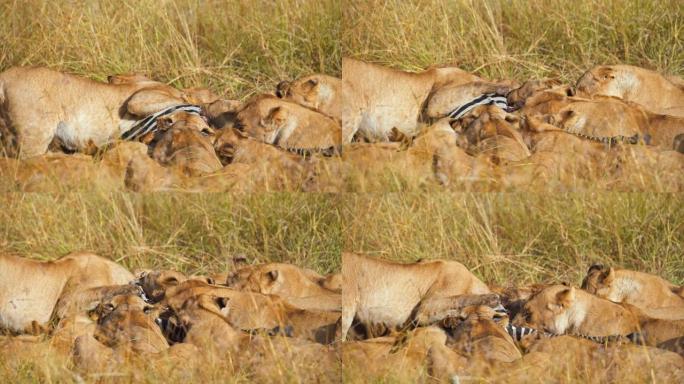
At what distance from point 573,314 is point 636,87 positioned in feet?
3.69

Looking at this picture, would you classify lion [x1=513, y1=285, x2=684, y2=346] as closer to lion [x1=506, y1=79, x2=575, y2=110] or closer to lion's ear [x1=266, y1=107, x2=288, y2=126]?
lion [x1=506, y1=79, x2=575, y2=110]

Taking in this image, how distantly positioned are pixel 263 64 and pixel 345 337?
135 cm

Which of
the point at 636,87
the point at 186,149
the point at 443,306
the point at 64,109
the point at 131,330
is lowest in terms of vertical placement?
the point at 443,306

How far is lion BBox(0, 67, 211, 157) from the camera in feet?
25.5

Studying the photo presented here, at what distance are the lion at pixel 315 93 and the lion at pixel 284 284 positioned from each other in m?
0.69

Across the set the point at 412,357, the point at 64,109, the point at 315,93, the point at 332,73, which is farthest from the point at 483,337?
the point at 64,109

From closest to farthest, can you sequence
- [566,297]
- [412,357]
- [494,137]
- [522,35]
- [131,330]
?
[131,330] → [412,357] → [494,137] → [566,297] → [522,35]

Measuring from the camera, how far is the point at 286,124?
7.86 meters

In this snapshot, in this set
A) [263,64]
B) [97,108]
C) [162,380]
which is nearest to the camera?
[162,380]

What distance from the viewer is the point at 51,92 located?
785cm

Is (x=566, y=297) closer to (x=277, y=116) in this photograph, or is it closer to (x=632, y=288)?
(x=632, y=288)

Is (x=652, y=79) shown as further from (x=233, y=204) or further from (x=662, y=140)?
(x=233, y=204)

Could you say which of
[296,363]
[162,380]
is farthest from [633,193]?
[162,380]

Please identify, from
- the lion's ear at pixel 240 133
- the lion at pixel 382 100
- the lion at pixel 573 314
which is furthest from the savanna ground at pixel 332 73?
the lion at pixel 573 314
